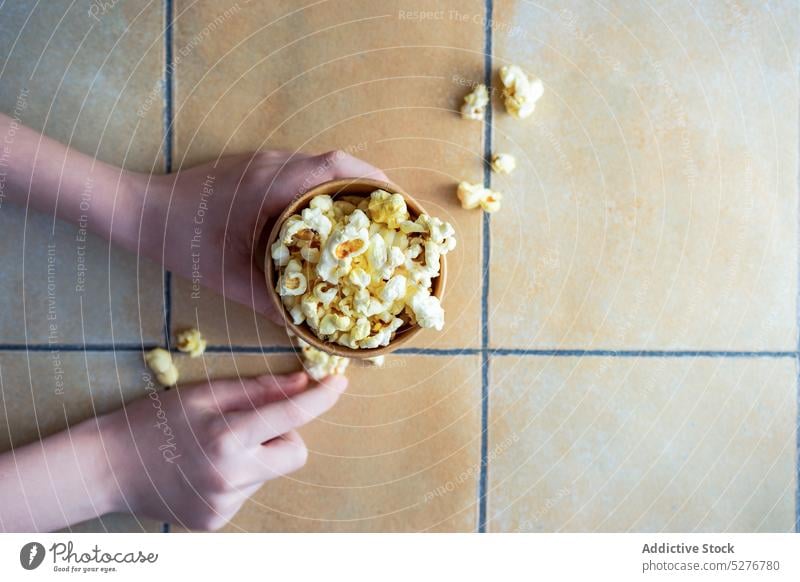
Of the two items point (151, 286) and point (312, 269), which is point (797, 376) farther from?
point (151, 286)

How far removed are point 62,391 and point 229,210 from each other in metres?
0.22

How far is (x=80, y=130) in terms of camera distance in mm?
530

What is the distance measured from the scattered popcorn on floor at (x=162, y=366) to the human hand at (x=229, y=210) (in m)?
0.07

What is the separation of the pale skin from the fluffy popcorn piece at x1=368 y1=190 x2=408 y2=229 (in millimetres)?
120

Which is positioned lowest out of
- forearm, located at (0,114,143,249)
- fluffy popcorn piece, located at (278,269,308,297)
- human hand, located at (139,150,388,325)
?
fluffy popcorn piece, located at (278,269,308,297)

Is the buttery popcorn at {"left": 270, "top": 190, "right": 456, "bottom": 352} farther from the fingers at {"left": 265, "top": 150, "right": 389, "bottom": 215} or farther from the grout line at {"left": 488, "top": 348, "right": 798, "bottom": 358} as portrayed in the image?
the grout line at {"left": 488, "top": 348, "right": 798, "bottom": 358}

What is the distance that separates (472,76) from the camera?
54cm

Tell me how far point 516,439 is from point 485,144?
26 centimetres

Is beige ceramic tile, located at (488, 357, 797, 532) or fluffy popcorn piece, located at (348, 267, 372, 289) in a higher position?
fluffy popcorn piece, located at (348, 267, 372, 289)

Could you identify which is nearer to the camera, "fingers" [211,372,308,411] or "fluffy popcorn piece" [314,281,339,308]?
"fluffy popcorn piece" [314,281,339,308]

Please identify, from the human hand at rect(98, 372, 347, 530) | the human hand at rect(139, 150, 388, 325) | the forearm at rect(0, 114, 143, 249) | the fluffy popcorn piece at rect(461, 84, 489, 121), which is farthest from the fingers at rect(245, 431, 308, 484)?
the fluffy popcorn piece at rect(461, 84, 489, 121)

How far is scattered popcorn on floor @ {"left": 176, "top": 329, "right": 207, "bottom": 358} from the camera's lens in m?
0.53
